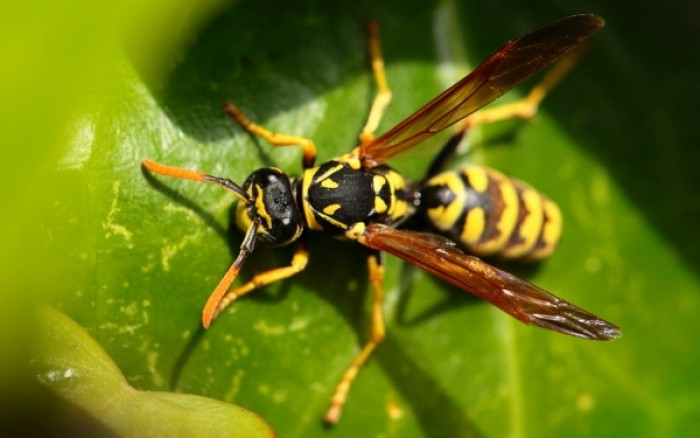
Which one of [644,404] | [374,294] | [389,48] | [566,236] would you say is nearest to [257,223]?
[374,294]

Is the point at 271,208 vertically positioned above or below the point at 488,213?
above

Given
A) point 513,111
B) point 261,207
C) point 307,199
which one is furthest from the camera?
point 513,111

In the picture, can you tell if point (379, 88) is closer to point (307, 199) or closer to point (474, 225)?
point (307, 199)

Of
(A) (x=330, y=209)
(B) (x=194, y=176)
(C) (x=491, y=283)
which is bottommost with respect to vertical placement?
(C) (x=491, y=283)

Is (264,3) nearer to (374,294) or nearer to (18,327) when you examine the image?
(374,294)

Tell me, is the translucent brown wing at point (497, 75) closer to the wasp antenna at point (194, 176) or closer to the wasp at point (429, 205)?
the wasp at point (429, 205)

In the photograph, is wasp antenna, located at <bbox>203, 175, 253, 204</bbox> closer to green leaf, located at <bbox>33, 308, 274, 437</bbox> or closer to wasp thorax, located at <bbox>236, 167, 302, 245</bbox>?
wasp thorax, located at <bbox>236, 167, 302, 245</bbox>

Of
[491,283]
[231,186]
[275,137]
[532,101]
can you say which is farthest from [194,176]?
[532,101]
